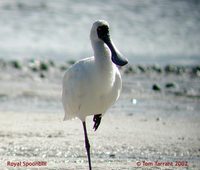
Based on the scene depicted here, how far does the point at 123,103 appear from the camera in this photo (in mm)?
14617

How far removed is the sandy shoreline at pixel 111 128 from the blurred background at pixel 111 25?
6275 mm

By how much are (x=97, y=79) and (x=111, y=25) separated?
790 inches

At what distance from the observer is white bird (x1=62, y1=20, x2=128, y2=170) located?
29.6 ft

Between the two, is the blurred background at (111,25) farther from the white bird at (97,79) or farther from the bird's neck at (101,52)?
the bird's neck at (101,52)

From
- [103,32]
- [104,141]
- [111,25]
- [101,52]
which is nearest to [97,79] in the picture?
[101,52]

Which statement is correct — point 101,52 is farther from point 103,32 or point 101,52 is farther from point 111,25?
point 111,25

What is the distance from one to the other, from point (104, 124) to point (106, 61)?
3269mm

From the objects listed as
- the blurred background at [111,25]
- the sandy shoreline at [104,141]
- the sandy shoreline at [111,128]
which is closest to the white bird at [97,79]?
the sandy shoreline at [104,141]

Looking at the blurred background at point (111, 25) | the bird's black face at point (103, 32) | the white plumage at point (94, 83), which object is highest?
the bird's black face at point (103, 32)

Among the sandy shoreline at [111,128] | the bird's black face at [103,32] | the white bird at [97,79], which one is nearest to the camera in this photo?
the white bird at [97,79]

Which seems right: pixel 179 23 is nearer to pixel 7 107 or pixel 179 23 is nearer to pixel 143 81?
pixel 143 81

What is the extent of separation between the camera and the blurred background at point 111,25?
2436 cm

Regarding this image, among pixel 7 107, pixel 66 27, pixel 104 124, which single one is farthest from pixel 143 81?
pixel 66 27

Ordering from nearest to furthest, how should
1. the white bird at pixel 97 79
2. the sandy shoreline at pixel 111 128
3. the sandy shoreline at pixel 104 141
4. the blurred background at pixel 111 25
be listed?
the white bird at pixel 97 79 < the sandy shoreline at pixel 104 141 < the sandy shoreline at pixel 111 128 < the blurred background at pixel 111 25
